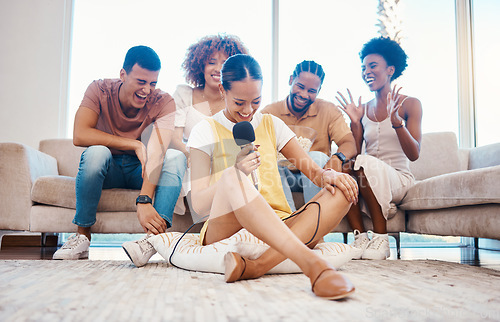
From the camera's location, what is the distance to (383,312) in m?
0.88

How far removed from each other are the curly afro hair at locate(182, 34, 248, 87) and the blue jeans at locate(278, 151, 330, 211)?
0.73 m

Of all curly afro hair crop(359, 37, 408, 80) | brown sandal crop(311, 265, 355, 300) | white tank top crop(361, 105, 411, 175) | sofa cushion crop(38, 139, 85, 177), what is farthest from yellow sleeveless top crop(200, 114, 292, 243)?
sofa cushion crop(38, 139, 85, 177)

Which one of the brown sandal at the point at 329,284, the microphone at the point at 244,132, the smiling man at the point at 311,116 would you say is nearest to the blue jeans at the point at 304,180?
the smiling man at the point at 311,116

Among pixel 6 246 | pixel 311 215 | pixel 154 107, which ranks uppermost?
pixel 154 107

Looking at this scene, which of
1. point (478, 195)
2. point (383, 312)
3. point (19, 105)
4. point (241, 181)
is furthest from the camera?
point (19, 105)

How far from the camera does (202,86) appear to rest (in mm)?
2471

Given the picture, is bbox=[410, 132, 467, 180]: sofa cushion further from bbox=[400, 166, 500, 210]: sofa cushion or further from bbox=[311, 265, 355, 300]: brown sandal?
bbox=[311, 265, 355, 300]: brown sandal

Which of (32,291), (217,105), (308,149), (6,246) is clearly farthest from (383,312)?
(6,246)

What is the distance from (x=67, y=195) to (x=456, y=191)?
6.35 feet

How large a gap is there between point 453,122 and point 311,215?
3.05 m

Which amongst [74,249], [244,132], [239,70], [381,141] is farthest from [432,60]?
[74,249]

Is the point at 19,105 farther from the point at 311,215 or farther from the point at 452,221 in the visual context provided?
the point at 452,221

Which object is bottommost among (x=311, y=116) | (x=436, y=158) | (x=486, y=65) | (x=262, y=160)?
(x=262, y=160)

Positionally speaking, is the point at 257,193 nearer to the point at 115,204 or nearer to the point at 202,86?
the point at 115,204
